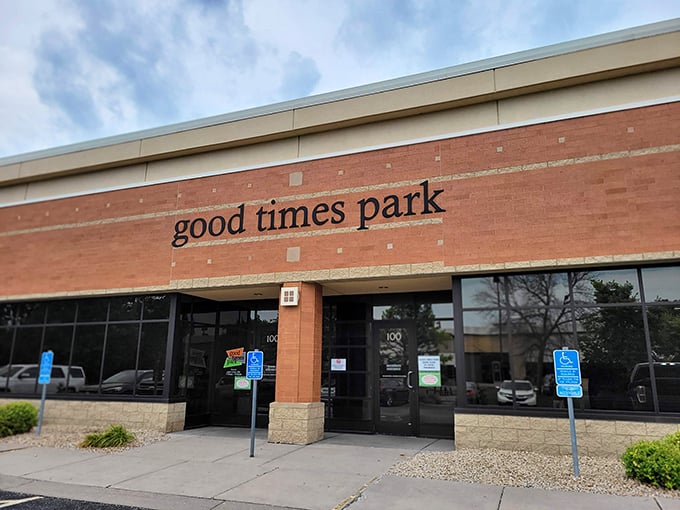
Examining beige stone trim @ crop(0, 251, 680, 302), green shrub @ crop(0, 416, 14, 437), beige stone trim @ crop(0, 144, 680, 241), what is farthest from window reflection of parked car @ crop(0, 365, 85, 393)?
beige stone trim @ crop(0, 144, 680, 241)

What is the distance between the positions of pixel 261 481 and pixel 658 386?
6.99 metres

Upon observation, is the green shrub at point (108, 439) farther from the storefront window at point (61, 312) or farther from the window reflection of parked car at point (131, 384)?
the storefront window at point (61, 312)

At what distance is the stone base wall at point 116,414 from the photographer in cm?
1212

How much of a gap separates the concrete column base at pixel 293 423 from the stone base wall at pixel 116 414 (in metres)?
2.97

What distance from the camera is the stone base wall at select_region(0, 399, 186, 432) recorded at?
1212 cm

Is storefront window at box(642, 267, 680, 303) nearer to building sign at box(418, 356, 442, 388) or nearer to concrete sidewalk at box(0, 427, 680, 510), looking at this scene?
concrete sidewalk at box(0, 427, 680, 510)

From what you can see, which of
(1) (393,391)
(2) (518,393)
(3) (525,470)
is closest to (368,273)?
(1) (393,391)

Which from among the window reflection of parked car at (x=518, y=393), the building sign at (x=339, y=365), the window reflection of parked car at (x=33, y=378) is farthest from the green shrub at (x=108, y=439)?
the window reflection of parked car at (x=518, y=393)

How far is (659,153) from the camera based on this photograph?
9.25 metres

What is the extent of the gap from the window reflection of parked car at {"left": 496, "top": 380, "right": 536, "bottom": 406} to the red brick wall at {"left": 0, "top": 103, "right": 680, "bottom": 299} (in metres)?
2.41

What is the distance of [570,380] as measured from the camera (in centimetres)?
754

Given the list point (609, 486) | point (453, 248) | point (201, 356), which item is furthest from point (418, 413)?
point (201, 356)

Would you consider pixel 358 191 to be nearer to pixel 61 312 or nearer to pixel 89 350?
pixel 89 350

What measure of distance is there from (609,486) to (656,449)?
0.85 m
